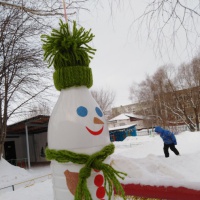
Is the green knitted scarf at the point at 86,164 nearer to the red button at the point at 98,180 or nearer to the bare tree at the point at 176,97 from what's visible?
the red button at the point at 98,180

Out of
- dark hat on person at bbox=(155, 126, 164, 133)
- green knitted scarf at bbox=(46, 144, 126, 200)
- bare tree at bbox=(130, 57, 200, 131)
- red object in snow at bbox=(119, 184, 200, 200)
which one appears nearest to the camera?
green knitted scarf at bbox=(46, 144, 126, 200)

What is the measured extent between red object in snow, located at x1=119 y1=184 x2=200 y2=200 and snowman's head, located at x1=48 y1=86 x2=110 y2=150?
2.72 feet

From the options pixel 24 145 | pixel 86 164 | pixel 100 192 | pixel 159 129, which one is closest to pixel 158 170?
pixel 100 192

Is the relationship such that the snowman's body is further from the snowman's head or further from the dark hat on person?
the dark hat on person

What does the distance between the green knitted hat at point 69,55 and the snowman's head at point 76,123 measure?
0.17ft

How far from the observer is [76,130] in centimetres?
121

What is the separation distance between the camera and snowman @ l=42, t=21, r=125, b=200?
→ 1.21 m

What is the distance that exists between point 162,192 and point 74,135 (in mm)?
1022

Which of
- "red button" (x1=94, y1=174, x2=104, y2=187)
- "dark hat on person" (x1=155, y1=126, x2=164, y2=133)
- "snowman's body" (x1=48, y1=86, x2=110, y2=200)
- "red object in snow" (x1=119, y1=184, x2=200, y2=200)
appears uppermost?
"snowman's body" (x1=48, y1=86, x2=110, y2=200)

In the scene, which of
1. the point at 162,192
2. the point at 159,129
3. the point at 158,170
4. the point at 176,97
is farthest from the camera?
the point at 176,97

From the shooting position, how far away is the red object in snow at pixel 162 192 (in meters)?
1.72

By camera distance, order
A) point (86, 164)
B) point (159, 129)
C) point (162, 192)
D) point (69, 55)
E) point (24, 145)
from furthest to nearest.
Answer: point (24, 145) → point (159, 129) → point (162, 192) → point (69, 55) → point (86, 164)

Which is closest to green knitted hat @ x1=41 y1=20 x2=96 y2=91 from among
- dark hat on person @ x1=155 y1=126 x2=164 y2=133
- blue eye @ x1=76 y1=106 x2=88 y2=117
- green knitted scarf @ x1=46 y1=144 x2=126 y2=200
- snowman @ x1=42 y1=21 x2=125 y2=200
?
snowman @ x1=42 y1=21 x2=125 y2=200

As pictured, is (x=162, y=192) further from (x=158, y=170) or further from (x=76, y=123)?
Result: (x=158, y=170)
